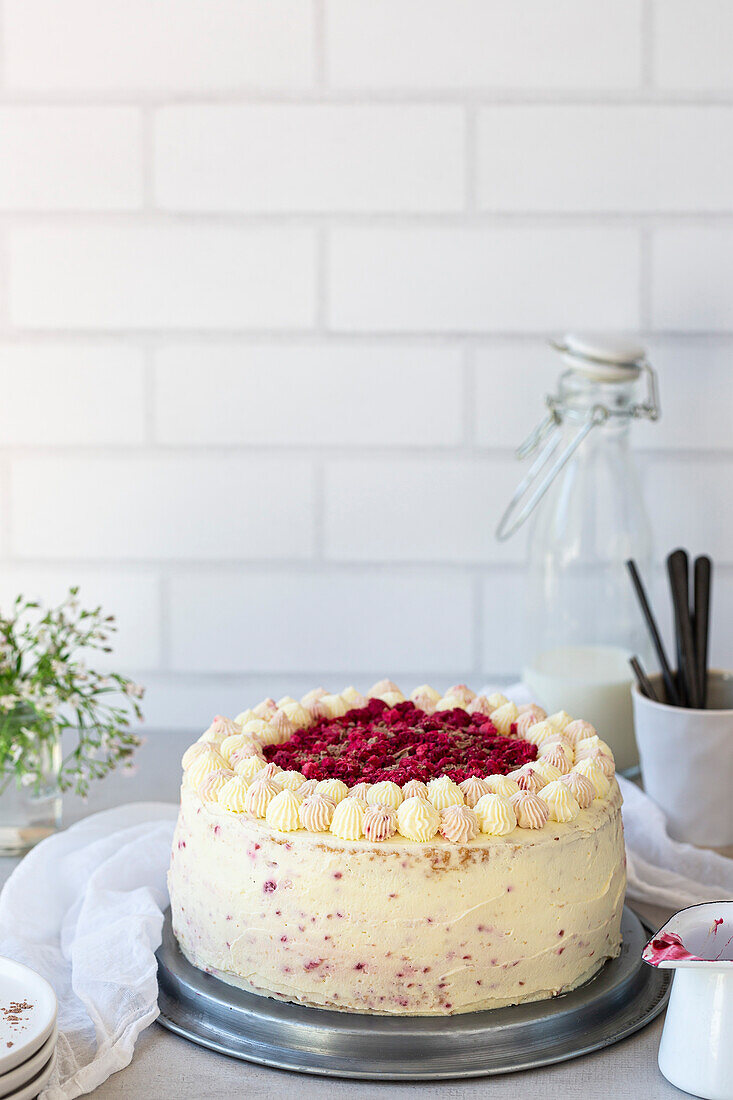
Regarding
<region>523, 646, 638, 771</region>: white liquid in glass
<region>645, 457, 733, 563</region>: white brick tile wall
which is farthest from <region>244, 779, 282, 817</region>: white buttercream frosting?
<region>645, 457, 733, 563</region>: white brick tile wall

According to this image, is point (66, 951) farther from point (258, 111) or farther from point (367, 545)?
point (258, 111)

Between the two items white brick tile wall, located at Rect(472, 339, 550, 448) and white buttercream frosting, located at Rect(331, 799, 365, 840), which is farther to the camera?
white brick tile wall, located at Rect(472, 339, 550, 448)

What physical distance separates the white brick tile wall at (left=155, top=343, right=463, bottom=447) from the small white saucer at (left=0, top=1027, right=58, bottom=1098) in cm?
79

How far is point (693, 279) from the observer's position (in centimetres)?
132

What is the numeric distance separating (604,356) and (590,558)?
0.68 ft

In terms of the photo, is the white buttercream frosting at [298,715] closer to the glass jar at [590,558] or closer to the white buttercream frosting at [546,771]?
Result: the white buttercream frosting at [546,771]

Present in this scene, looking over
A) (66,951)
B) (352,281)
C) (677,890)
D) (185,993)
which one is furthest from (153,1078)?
(352,281)

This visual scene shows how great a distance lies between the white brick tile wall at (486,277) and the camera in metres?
1.33

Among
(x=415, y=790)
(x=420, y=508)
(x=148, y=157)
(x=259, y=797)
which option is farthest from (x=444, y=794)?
(x=148, y=157)

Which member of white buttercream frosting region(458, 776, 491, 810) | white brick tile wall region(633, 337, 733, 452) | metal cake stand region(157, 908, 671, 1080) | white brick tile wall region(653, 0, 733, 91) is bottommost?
metal cake stand region(157, 908, 671, 1080)

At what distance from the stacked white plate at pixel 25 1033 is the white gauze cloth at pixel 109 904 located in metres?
0.03

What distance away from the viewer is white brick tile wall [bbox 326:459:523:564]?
137 cm

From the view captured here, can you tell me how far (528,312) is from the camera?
4.39ft

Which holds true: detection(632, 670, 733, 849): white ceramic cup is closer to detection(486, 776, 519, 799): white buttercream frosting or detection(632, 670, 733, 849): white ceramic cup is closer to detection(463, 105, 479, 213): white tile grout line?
detection(486, 776, 519, 799): white buttercream frosting
